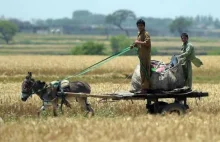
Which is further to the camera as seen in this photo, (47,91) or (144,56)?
(47,91)

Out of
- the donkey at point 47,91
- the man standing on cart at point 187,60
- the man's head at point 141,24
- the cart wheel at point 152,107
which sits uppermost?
the man's head at point 141,24

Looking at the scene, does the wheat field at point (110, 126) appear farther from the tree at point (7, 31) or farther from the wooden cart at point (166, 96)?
the tree at point (7, 31)

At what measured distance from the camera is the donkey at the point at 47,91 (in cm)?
1875

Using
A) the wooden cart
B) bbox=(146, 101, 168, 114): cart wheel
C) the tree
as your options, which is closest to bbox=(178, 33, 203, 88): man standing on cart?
the wooden cart

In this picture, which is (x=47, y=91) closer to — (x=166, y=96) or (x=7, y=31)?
(x=166, y=96)

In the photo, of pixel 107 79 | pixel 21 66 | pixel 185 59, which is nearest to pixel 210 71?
pixel 107 79

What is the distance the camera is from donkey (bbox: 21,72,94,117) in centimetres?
1875

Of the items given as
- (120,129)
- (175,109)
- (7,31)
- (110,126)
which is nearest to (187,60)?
(175,109)

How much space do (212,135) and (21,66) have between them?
34748 mm

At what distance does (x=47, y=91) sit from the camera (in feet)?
62.0

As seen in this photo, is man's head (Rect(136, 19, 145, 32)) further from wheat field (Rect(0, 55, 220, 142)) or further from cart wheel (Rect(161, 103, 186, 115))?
wheat field (Rect(0, 55, 220, 142))

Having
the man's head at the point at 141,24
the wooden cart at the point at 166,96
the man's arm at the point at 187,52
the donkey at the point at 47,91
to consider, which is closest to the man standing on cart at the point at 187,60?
the man's arm at the point at 187,52

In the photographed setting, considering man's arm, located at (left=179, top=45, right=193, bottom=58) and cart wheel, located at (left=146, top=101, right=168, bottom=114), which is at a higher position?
man's arm, located at (left=179, top=45, right=193, bottom=58)

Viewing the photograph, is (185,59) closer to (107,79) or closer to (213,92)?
(213,92)
